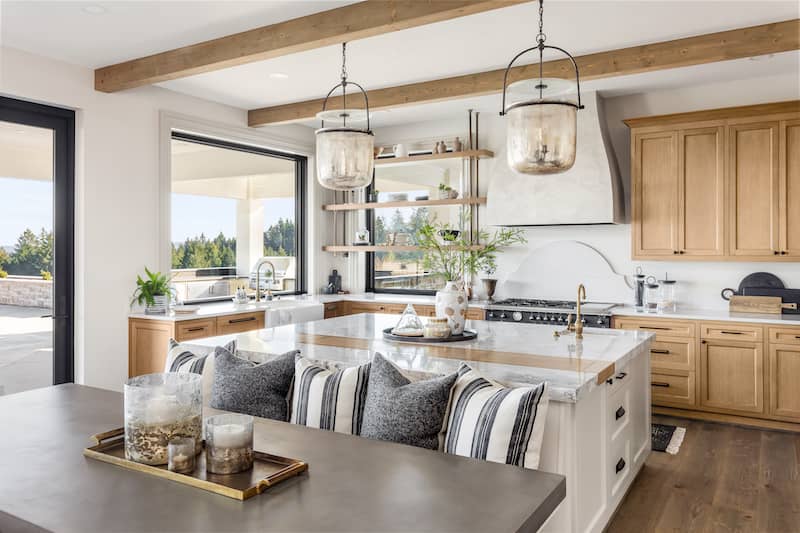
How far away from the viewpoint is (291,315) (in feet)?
17.3

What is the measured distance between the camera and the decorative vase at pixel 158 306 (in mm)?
4672

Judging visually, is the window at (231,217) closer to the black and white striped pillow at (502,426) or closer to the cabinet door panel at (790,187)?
the black and white striped pillow at (502,426)

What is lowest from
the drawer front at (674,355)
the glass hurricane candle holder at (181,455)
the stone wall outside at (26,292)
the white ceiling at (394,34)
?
the drawer front at (674,355)

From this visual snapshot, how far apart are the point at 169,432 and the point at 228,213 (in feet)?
15.6

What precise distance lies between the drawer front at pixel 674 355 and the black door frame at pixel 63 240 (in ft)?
14.5

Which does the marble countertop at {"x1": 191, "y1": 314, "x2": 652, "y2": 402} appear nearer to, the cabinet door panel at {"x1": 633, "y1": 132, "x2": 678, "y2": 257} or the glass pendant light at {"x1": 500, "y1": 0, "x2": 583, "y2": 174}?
the glass pendant light at {"x1": 500, "y1": 0, "x2": 583, "y2": 174}

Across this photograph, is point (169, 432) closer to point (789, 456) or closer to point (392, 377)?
point (392, 377)

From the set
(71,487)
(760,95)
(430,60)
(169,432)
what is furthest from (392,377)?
(760,95)

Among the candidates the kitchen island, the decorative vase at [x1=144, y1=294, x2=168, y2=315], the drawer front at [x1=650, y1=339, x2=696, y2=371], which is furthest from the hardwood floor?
the decorative vase at [x1=144, y1=294, x2=168, y2=315]

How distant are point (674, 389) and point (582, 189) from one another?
178cm

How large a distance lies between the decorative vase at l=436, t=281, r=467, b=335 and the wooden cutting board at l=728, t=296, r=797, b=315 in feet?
9.05

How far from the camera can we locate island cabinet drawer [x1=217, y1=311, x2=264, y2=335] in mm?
4848

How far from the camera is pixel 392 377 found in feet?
7.19

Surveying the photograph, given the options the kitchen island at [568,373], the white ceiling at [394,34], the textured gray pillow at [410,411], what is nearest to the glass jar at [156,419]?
the textured gray pillow at [410,411]
